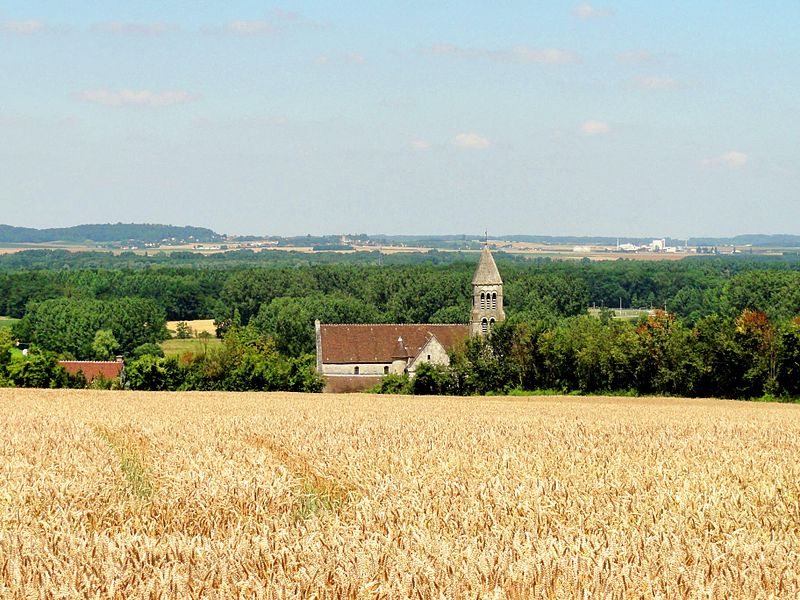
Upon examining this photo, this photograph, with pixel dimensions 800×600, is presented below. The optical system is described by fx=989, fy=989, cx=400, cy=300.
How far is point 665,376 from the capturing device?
6028 cm

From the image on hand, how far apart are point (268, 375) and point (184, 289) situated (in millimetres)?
121965

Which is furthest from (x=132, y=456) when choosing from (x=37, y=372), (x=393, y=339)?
(x=393, y=339)

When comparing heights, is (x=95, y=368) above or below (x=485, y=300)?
below

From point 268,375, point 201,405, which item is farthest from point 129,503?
point 268,375

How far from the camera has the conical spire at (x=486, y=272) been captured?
81312mm

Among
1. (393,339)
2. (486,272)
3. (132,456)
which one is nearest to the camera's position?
(132,456)

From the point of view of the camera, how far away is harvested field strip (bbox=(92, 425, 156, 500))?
611 inches

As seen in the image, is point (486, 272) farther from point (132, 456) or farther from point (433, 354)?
point (132, 456)

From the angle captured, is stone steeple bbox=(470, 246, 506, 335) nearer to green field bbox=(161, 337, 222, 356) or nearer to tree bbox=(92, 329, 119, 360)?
tree bbox=(92, 329, 119, 360)

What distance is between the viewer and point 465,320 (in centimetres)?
12675

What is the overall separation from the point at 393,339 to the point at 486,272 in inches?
372

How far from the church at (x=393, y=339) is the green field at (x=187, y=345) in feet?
165

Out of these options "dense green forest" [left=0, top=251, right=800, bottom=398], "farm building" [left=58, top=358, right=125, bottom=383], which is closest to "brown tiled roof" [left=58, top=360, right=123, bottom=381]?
"farm building" [left=58, top=358, right=125, bottom=383]

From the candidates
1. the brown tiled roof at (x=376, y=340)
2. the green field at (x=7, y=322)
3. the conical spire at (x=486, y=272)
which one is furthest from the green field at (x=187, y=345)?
the conical spire at (x=486, y=272)
